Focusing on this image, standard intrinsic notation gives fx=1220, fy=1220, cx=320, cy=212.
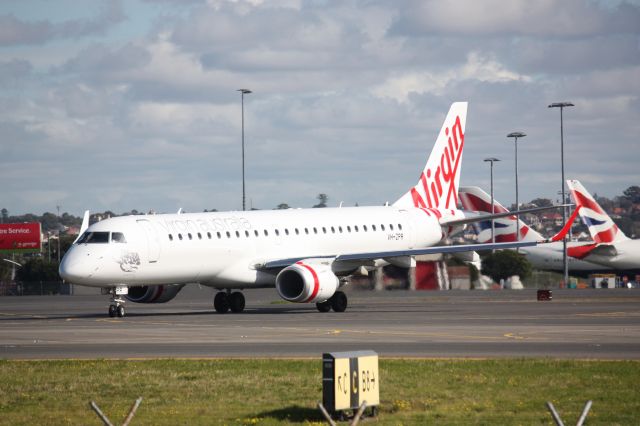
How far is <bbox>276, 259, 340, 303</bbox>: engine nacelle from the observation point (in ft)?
155

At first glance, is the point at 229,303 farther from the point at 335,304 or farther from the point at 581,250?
the point at 581,250

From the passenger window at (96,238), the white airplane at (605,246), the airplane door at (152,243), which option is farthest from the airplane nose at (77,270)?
the white airplane at (605,246)

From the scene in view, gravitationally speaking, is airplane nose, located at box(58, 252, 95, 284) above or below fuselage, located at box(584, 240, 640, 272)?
above

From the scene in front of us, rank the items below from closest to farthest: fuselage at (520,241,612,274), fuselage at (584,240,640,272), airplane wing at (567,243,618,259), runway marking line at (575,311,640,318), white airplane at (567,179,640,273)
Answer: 1. runway marking line at (575,311,640,318)
2. white airplane at (567,179,640,273)
3. airplane wing at (567,243,618,259)
4. fuselage at (584,240,640,272)
5. fuselage at (520,241,612,274)

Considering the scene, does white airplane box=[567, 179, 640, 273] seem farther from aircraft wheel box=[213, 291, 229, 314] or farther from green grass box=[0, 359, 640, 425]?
green grass box=[0, 359, 640, 425]

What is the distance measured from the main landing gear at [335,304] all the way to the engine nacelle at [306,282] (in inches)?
55.2

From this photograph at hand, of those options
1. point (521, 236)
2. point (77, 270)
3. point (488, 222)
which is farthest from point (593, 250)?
point (77, 270)

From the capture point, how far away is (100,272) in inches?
1774

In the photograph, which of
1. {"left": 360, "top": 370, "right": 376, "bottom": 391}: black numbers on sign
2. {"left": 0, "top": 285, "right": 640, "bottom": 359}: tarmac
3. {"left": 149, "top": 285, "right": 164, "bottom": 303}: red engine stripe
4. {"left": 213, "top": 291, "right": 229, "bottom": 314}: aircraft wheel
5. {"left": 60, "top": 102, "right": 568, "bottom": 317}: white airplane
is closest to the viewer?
{"left": 360, "top": 370, "right": 376, "bottom": 391}: black numbers on sign

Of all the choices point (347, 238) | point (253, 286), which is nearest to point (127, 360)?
point (253, 286)

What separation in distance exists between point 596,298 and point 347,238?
46.7 feet

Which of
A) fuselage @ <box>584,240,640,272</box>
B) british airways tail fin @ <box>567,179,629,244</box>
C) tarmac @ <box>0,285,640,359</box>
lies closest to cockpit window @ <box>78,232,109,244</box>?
tarmac @ <box>0,285,640,359</box>

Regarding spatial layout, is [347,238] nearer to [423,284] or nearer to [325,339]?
[325,339]

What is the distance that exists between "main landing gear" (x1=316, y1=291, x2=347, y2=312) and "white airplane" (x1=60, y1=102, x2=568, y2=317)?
0.14 feet
